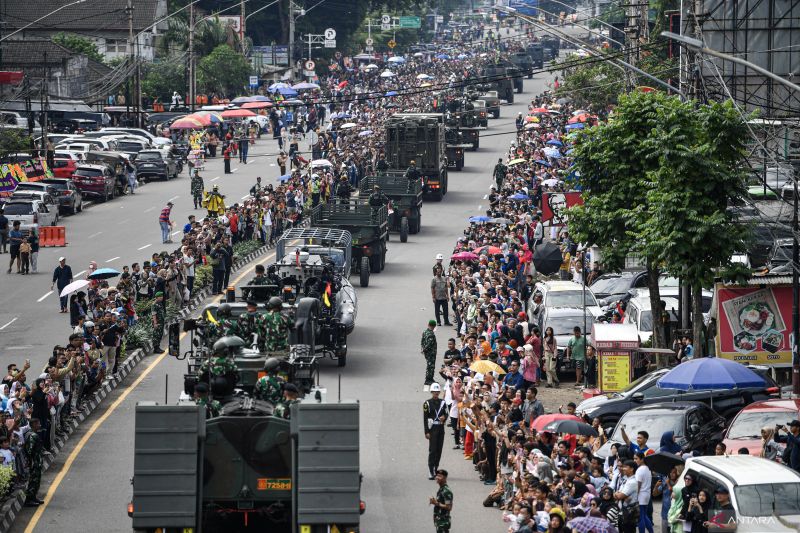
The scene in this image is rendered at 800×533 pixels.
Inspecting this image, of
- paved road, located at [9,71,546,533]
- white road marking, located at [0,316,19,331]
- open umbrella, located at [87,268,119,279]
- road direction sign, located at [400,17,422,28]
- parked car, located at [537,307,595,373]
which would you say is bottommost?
paved road, located at [9,71,546,533]

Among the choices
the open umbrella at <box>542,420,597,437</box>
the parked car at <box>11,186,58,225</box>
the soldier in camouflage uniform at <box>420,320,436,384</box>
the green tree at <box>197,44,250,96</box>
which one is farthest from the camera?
the green tree at <box>197,44,250,96</box>

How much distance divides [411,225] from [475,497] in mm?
29309

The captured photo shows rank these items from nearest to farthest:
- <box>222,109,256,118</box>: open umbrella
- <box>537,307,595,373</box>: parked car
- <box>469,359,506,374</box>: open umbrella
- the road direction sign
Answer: <box>469,359,506,374</box>: open umbrella
<box>537,307,595,373</box>: parked car
<box>222,109,256,118</box>: open umbrella
the road direction sign

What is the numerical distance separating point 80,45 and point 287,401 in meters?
72.0

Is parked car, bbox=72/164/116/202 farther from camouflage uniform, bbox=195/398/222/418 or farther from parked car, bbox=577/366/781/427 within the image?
camouflage uniform, bbox=195/398/222/418

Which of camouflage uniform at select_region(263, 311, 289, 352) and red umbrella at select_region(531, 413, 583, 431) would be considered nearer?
red umbrella at select_region(531, 413, 583, 431)

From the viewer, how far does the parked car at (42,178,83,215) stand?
54.1 metres

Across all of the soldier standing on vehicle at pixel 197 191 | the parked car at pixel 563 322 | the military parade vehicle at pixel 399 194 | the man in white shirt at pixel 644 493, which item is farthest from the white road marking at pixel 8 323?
the man in white shirt at pixel 644 493

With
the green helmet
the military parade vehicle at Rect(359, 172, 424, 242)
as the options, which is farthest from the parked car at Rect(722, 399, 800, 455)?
the military parade vehicle at Rect(359, 172, 424, 242)

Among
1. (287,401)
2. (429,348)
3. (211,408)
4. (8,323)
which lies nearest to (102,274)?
(8,323)

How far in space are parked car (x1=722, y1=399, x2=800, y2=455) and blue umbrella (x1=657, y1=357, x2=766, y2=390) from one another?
0.82m

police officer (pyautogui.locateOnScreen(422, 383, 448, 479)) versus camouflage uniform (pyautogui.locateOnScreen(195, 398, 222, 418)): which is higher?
camouflage uniform (pyautogui.locateOnScreen(195, 398, 222, 418))

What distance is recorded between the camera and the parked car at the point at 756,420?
861 inches

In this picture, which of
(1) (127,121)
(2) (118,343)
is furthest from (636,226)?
(1) (127,121)
